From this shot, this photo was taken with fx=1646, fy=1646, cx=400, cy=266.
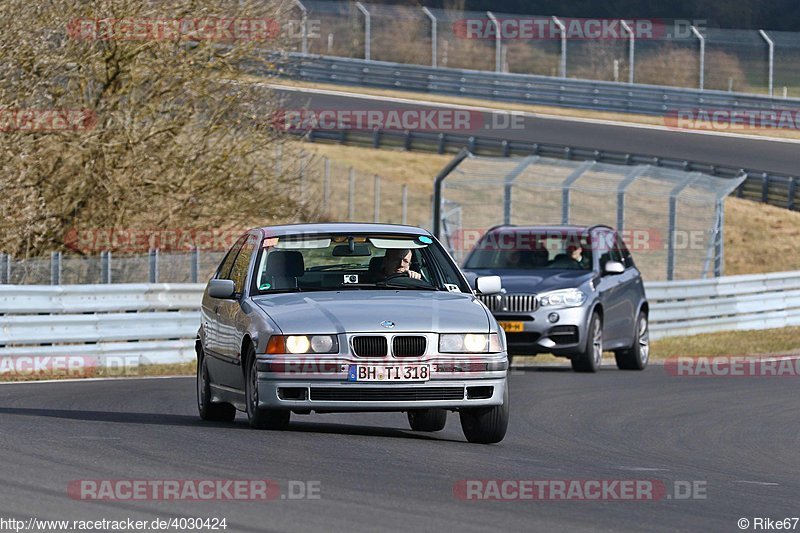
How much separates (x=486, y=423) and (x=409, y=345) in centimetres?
98

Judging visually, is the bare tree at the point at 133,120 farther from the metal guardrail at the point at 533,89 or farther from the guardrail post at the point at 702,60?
the guardrail post at the point at 702,60

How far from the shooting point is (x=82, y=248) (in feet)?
86.4

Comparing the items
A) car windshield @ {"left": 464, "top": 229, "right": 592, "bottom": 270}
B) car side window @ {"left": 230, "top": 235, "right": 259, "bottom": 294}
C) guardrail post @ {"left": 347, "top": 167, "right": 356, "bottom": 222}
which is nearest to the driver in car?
car side window @ {"left": 230, "top": 235, "right": 259, "bottom": 294}

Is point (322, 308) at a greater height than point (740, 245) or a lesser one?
greater

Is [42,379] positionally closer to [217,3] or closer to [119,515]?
[217,3]

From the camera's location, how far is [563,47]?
4988 centimetres

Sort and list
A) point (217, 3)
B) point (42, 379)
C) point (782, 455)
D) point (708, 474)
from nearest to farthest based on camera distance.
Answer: point (708, 474) < point (782, 455) < point (42, 379) < point (217, 3)

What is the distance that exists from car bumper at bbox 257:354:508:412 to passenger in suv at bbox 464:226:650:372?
356 inches

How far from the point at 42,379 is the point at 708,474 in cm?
1014

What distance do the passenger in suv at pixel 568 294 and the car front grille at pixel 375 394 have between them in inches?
362

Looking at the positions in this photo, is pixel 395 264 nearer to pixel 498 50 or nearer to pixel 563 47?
pixel 563 47

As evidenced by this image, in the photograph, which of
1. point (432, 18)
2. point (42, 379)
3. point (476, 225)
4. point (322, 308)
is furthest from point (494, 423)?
point (432, 18)

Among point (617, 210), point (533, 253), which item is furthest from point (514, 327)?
point (617, 210)

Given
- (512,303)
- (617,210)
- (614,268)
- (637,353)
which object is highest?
(614,268)
